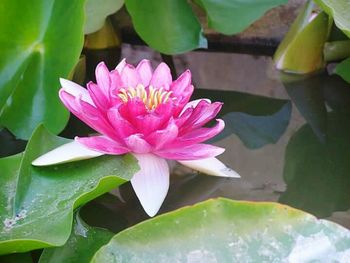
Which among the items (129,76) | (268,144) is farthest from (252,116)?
(129,76)

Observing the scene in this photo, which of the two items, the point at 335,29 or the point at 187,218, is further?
the point at 335,29

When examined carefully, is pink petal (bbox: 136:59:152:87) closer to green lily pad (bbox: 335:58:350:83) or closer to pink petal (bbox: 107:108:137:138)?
pink petal (bbox: 107:108:137:138)

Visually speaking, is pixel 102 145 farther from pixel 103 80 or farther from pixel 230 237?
pixel 230 237

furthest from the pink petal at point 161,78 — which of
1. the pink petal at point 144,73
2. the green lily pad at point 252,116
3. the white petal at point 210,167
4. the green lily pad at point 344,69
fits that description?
the green lily pad at point 344,69

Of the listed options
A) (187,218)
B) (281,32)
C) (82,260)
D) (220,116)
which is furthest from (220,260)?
(281,32)

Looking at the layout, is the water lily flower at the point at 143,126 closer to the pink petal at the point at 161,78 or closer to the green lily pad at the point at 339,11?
the pink petal at the point at 161,78

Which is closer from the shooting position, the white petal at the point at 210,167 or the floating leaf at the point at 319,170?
the white petal at the point at 210,167

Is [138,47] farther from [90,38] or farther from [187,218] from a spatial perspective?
[187,218]

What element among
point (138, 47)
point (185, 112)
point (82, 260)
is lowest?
point (138, 47)
